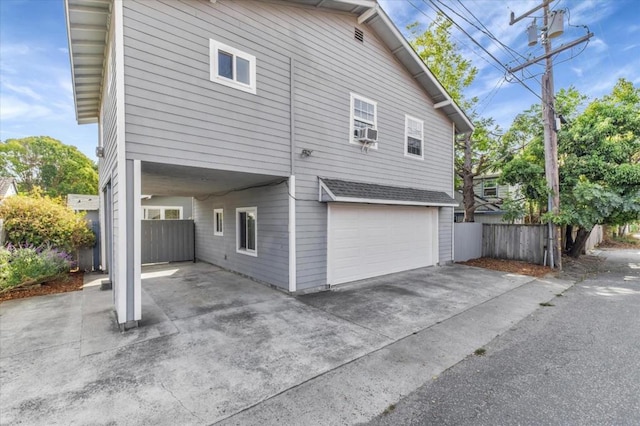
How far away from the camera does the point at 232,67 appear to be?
546 cm

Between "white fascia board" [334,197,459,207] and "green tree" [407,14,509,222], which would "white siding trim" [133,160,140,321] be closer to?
"white fascia board" [334,197,459,207]

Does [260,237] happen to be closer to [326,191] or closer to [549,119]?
[326,191]

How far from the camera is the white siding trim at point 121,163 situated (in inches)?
167

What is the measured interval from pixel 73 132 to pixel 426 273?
38.8 m

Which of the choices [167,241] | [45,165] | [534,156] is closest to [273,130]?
[167,241]

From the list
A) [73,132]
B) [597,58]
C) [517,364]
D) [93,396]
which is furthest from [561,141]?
[73,132]

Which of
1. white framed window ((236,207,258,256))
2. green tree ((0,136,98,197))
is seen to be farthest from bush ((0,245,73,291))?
→ green tree ((0,136,98,197))

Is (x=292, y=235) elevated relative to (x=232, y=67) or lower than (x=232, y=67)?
lower

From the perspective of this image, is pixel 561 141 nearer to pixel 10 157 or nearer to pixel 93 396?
pixel 93 396

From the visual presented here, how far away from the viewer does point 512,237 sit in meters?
10.9

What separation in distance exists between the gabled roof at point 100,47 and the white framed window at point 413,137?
1.31 meters

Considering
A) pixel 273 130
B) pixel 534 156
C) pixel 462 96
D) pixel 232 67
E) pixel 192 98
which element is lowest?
pixel 273 130

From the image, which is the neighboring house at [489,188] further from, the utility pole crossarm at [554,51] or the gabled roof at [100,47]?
the utility pole crossarm at [554,51]

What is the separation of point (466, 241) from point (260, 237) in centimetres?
823
